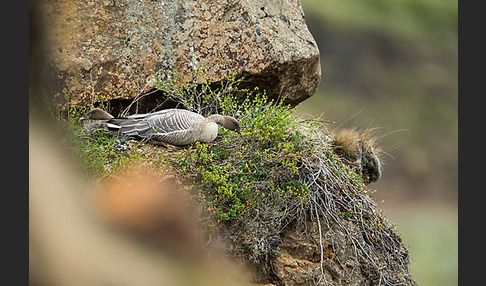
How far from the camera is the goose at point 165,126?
15.8ft

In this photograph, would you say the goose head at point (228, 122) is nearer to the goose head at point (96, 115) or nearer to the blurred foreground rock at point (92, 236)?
the goose head at point (96, 115)

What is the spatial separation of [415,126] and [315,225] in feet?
26.2

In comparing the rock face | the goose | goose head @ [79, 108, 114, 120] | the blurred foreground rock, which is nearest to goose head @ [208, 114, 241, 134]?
the goose

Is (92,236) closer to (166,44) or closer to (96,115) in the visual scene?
(96,115)

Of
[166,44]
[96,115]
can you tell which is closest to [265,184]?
[96,115]

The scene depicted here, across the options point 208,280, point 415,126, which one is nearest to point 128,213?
point 208,280

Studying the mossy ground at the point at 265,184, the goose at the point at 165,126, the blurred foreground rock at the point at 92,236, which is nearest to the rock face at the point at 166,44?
the mossy ground at the point at 265,184

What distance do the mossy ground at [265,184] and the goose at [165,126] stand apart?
0.09 meters

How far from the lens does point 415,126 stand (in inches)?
469

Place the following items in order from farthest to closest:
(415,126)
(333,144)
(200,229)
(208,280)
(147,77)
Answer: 1. (415,126)
2. (333,144)
3. (147,77)
4. (200,229)
5. (208,280)

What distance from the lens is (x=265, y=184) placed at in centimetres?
468

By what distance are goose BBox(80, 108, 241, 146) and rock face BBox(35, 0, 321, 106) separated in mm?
393

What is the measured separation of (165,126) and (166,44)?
96cm

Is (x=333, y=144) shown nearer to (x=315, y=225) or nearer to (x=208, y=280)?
(x=315, y=225)
